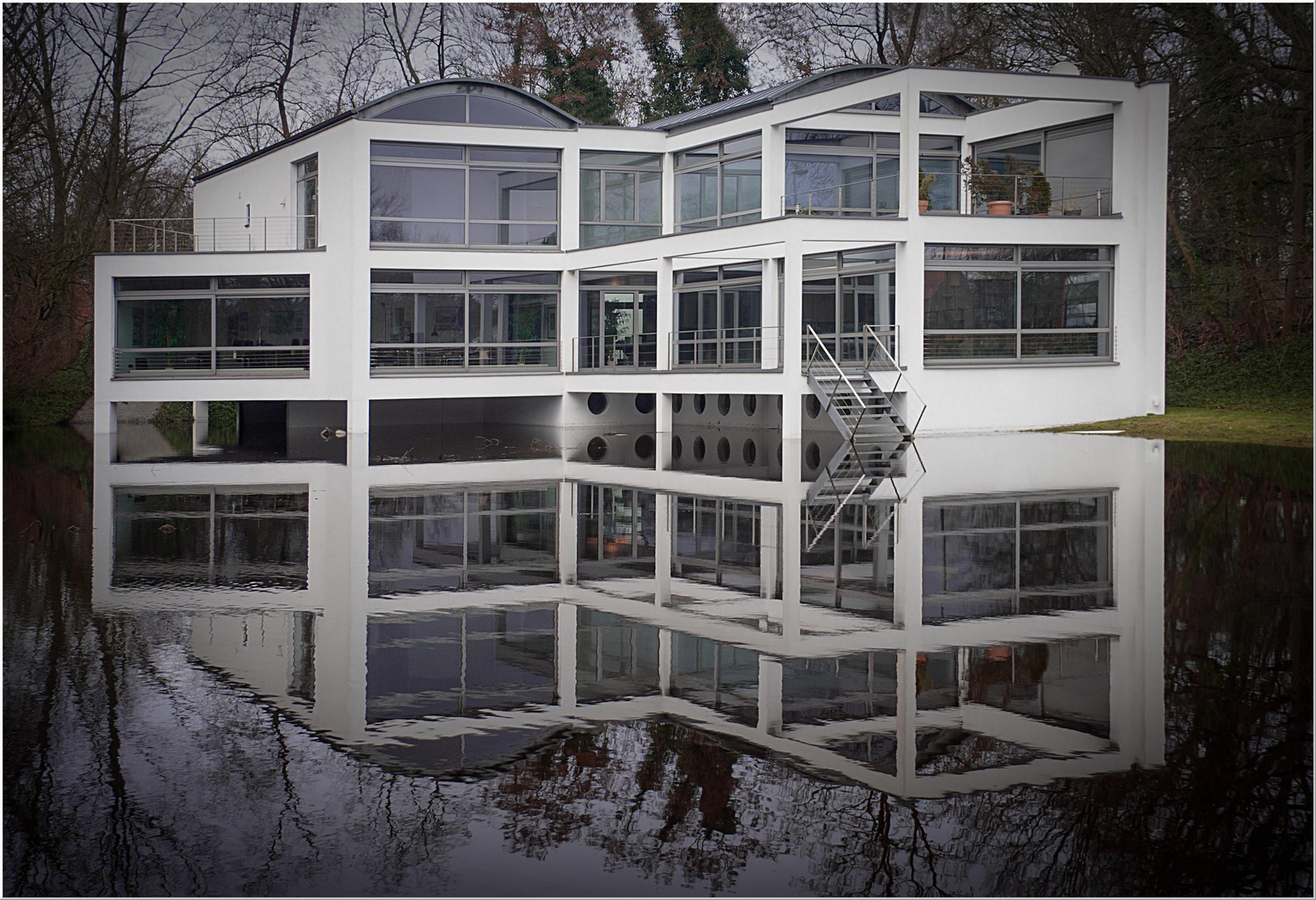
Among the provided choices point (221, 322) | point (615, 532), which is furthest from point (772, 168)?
point (615, 532)

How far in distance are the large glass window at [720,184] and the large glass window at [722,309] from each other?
118 cm

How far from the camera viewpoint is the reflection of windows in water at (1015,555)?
850cm

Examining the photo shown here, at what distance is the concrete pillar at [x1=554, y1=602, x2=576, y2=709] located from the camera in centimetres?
613

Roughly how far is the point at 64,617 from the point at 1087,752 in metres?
6.05

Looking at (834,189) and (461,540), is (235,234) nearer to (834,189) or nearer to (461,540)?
(834,189)

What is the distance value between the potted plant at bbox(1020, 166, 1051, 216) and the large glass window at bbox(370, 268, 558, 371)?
1043 cm

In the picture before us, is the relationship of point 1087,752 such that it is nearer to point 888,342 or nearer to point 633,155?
point 888,342

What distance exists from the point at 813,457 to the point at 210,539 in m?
11.6

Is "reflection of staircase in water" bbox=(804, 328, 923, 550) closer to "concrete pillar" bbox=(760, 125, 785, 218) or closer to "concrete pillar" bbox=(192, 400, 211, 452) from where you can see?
"concrete pillar" bbox=(760, 125, 785, 218)

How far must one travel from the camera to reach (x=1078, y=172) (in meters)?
27.0

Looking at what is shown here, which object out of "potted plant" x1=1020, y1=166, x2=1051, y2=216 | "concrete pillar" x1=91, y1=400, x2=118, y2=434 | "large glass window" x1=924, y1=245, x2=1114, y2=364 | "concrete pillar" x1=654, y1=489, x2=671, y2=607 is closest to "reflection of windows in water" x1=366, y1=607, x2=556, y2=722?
"concrete pillar" x1=654, y1=489, x2=671, y2=607

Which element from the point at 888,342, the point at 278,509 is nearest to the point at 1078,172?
the point at 888,342

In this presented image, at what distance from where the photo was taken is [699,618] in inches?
318

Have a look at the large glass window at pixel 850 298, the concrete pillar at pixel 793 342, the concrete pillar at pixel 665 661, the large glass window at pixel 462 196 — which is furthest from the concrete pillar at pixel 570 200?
the concrete pillar at pixel 665 661
